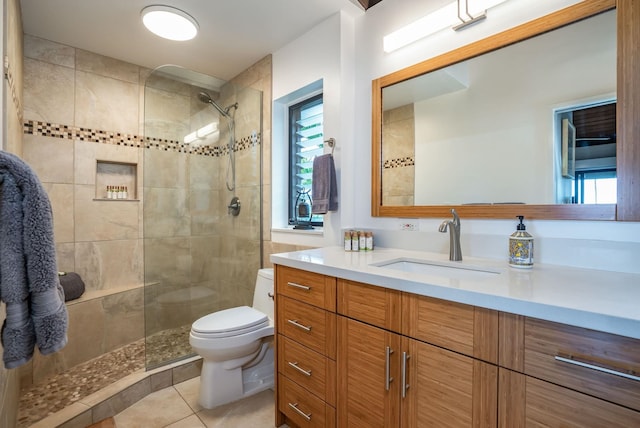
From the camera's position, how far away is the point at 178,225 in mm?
2482

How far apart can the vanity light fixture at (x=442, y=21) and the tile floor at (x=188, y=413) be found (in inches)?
87.3

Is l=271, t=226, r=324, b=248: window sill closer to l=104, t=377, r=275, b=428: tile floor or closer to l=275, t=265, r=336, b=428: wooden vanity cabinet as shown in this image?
l=275, t=265, r=336, b=428: wooden vanity cabinet

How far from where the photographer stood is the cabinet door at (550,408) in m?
0.71

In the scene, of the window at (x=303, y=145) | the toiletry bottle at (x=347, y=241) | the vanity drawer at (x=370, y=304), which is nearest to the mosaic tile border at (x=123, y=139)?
the window at (x=303, y=145)

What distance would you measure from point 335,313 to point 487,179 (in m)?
0.95

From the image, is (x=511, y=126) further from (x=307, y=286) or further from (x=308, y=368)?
(x=308, y=368)

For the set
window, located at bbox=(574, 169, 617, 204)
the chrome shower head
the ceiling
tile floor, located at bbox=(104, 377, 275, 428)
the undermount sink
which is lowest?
tile floor, located at bbox=(104, 377, 275, 428)

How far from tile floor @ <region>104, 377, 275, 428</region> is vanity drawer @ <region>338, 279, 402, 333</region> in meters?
0.92

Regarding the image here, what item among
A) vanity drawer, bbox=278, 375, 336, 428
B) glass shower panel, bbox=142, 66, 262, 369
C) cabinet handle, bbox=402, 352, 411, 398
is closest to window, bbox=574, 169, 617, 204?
cabinet handle, bbox=402, 352, 411, 398

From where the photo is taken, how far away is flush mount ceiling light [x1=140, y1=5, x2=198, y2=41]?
1886mm

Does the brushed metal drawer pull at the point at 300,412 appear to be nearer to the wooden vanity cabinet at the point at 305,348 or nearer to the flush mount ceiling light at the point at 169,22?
the wooden vanity cabinet at the point at 305,348

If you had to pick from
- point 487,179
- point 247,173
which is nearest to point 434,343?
point 487,179

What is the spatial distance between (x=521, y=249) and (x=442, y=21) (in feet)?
3.88

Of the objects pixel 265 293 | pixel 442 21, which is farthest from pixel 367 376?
pixel 442 21
